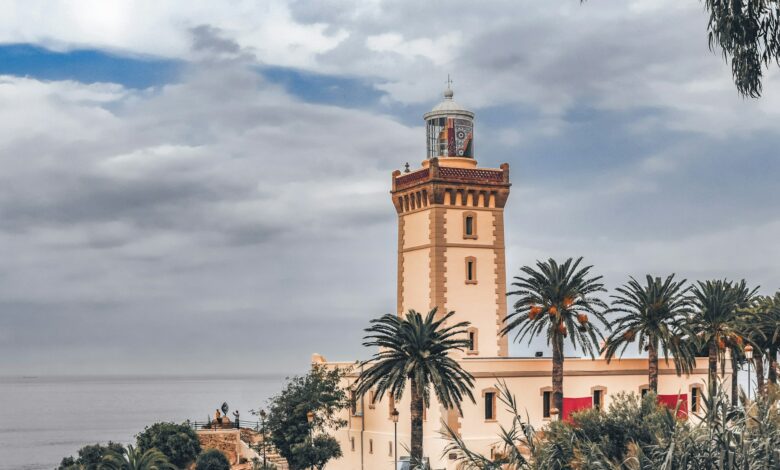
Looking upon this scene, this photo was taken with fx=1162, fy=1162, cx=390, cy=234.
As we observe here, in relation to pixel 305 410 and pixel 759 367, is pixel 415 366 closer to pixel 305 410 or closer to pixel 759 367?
pixel 305 410

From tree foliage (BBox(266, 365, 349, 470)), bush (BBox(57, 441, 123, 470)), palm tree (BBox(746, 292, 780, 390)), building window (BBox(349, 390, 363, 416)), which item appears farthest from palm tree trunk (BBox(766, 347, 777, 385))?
bush (BBox(57, 441, 123, 470))

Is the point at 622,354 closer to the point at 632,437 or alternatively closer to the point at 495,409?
the point at 495,409

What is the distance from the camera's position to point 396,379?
2035 inches

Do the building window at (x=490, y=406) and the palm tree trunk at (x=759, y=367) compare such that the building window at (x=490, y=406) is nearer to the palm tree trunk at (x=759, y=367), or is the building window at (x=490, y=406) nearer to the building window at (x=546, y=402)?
the building window at (x=546, y=402)

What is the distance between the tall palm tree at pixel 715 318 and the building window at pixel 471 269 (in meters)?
11.6

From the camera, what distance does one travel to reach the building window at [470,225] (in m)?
63.2

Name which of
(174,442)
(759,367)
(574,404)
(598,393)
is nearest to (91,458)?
(174,442)

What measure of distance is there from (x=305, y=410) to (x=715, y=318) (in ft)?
73.6

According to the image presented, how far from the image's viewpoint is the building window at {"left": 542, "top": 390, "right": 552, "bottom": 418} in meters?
58.9

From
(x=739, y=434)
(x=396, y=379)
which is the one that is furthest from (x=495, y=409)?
(x=739, y=434)

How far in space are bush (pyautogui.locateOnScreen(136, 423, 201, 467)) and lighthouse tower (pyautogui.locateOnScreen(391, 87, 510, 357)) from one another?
47.3 ft

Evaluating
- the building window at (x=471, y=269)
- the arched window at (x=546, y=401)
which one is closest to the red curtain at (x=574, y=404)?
the arched window at (x=546, y=401)

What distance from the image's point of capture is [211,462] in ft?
212

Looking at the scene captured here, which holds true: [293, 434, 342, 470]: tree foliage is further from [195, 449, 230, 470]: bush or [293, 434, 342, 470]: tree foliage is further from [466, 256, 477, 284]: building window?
[466, 256, 477, 284]: building window
